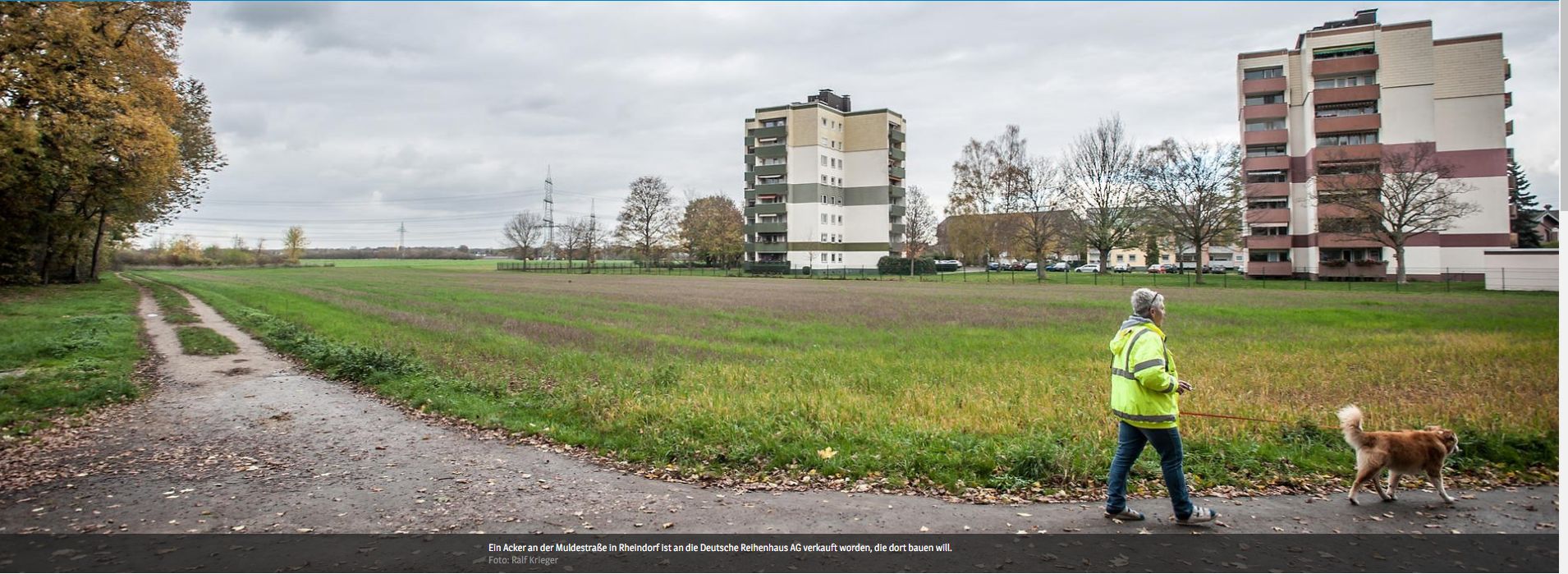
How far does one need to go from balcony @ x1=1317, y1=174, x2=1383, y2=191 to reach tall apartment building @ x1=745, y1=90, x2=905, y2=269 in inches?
1775

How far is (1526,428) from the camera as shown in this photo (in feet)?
25.7

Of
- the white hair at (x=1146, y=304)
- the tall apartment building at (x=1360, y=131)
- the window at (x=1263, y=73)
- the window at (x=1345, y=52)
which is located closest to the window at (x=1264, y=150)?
the tall apartment building at (x=1360, y=131)

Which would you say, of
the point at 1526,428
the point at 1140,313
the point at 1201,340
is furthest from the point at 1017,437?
the point at 1201,340

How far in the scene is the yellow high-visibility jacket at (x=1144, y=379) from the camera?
16.9ft

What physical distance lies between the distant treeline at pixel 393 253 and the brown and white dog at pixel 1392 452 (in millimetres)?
99309

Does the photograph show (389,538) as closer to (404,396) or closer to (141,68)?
(404,396)

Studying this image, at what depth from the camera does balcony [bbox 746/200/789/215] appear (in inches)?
3524

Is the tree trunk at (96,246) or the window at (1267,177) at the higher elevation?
the window at (1267,177)

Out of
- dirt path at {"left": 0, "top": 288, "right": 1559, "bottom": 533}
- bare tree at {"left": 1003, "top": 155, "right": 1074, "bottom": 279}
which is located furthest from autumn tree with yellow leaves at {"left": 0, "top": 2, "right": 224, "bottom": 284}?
bare tree at {"left": 1003, "top": 155, "right": 1074, "bottom": 279}

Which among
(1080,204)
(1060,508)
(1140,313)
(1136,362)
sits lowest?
(1060,508)

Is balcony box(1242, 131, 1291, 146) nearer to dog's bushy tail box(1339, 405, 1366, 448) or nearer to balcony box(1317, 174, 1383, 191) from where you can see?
balcony box(1317, 174, 1383, 191)

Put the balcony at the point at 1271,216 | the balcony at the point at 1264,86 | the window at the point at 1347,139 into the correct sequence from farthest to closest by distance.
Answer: the balcony at the point at 1264,86 → the balcony at the point at 1271,216 → the window at the point at 1347,139

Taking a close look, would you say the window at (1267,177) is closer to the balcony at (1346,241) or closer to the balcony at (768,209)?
the balcony at (1346,241)

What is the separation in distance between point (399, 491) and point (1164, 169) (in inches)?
2425
